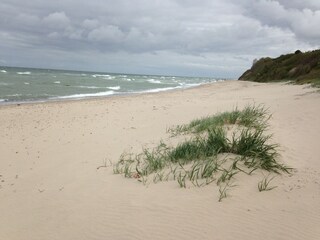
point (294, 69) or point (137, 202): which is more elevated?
point (294, 69)

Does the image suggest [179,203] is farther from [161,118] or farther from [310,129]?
[161,118]

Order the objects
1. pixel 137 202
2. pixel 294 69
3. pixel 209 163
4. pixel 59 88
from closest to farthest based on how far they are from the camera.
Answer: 1. pixel 137 202
2. pixel 209 163
3. pixel 59 88
4. pixel 294 69

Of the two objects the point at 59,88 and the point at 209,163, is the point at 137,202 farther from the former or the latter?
the point at 59,88

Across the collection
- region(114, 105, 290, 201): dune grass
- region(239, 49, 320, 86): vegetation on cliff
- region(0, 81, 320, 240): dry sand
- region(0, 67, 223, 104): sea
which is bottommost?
region(0, 67, 223, 104): sea

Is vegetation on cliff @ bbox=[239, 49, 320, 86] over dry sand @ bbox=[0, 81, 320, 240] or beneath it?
over

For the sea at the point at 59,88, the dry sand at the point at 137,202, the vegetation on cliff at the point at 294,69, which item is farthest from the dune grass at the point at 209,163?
the vegetation on cliff at the point at 294,69

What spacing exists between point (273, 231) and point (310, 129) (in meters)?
4.92

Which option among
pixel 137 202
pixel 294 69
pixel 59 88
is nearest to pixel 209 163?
pixel 137 202

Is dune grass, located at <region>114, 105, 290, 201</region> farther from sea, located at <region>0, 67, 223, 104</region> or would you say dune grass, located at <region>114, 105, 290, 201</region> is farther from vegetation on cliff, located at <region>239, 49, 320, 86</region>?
vegetation on cliff, located at <region>239, 49, 320, 86</region>

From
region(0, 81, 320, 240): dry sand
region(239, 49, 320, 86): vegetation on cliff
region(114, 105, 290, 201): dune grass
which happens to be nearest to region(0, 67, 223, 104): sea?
region(239, 49, 320, 86): vegetation on cliff

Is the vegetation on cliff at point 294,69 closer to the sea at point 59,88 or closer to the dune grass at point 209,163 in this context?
the sea at point 59,88

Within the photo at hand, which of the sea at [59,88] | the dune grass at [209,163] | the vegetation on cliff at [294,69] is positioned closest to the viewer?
the dune grass at [209,163]

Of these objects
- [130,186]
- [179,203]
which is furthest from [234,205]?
[130,186]

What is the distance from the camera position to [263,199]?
4375 millimetres
